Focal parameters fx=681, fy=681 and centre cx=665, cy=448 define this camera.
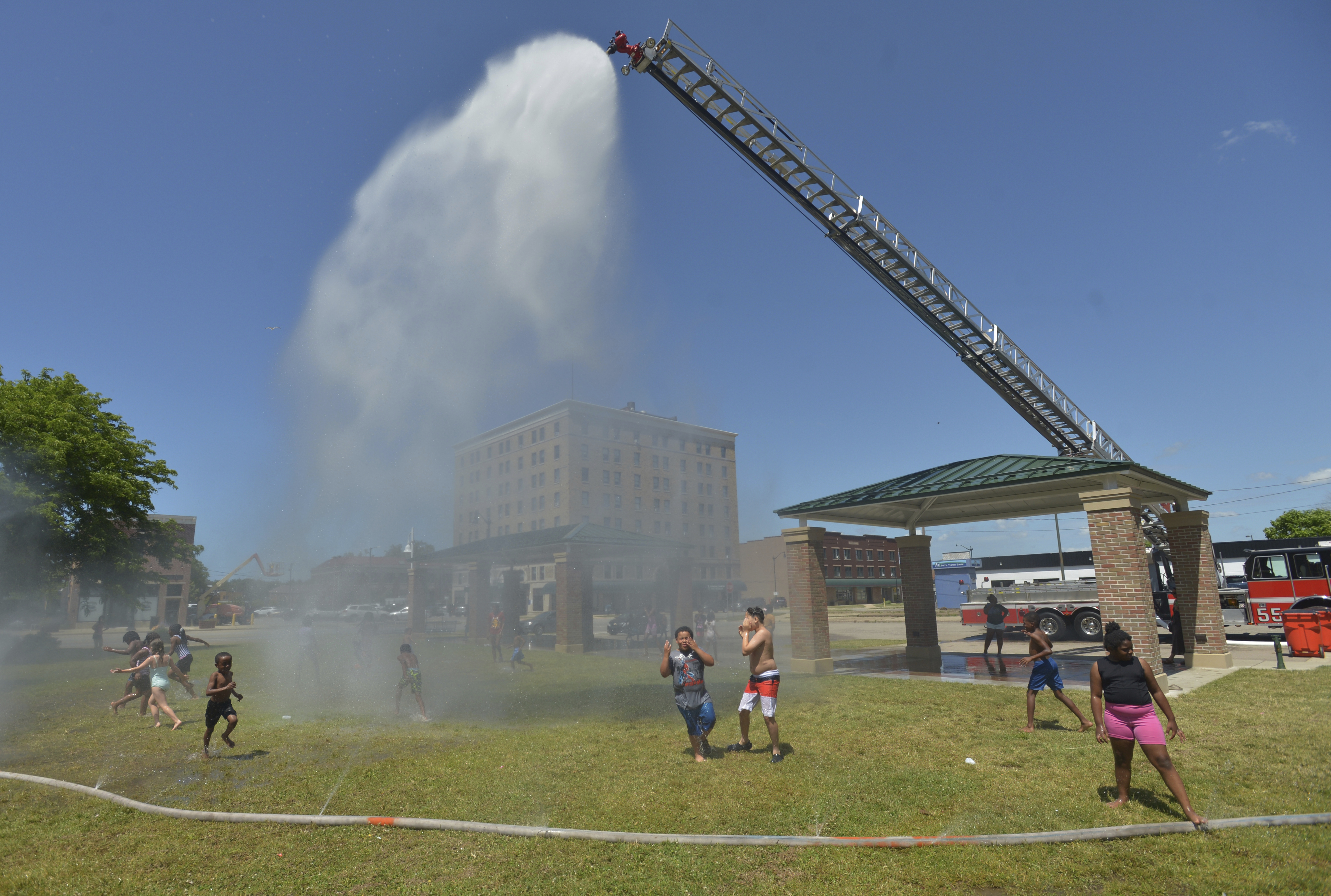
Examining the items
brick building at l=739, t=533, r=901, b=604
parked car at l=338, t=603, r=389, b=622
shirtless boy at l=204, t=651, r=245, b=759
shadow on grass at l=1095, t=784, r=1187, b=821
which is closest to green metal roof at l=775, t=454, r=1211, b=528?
shadow on grass at l=1095, t=784, r=1187, b=821

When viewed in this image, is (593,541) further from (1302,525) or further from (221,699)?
(1302,525)

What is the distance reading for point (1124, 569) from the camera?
40.6ft

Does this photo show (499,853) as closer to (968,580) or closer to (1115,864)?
(1115,864)

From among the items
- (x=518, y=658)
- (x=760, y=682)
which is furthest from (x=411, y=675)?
(x=518, y=658)

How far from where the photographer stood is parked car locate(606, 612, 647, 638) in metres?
29.0

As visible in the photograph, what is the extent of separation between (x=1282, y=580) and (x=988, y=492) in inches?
654

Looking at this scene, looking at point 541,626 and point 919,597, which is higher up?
point 919,597

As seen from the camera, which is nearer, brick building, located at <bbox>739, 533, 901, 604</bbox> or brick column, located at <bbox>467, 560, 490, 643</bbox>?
brick column, located at <bbox>467, 560, 490, 643</bbox>

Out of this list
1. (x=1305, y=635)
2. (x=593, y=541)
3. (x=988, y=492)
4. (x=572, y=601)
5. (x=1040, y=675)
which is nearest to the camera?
(x=1040, y=675)

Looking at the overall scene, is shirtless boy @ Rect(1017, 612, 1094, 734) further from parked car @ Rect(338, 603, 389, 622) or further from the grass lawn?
parked car @ Rect(338, 603, 389, 622)

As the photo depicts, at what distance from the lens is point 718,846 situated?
5328mm

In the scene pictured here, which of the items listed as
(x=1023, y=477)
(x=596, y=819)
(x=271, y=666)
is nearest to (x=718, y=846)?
(x=596, y=819)

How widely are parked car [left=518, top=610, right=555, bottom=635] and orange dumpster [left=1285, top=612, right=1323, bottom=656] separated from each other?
2547 cm

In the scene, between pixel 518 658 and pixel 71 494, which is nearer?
pixel 518 658
